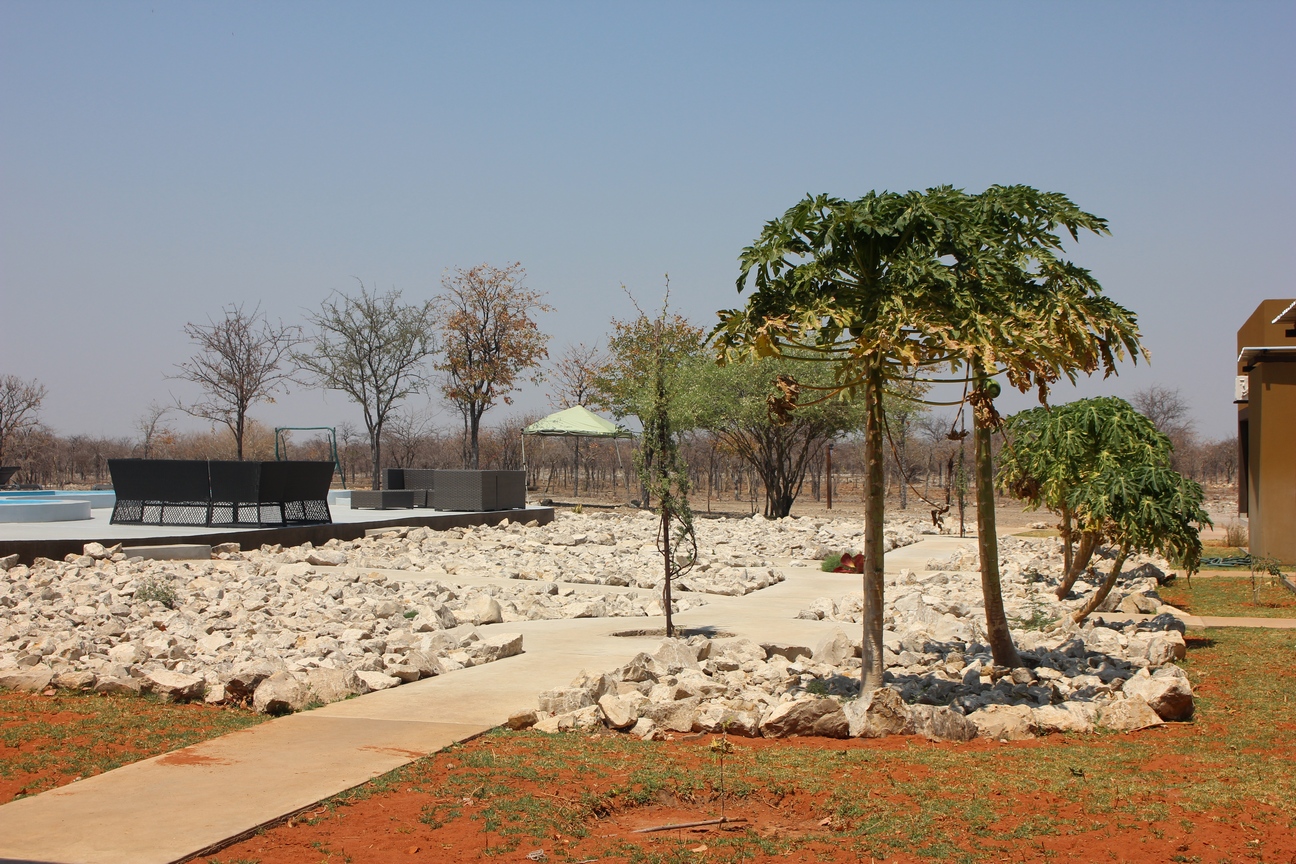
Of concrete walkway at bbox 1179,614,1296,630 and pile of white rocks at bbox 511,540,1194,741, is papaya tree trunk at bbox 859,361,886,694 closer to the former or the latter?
pile of white rocks at bbox 511,540,1194,741

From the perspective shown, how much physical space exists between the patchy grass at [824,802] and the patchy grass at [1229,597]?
6.36 meters

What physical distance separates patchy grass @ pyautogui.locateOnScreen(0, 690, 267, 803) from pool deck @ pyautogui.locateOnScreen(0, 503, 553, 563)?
314 inches

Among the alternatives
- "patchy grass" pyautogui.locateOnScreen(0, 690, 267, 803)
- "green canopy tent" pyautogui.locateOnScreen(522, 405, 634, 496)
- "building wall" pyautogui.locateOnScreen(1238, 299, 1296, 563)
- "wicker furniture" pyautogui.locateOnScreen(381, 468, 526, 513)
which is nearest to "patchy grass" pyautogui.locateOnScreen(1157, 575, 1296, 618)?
"building wall" pyautogui.locateOnScreen(1238, 299, 1296, 563)

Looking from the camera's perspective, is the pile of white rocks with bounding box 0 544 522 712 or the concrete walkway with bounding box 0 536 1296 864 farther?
the pile of white rocks with bounding box 0 544 522 712

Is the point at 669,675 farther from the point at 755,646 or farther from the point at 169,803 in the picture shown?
the point at 169,803

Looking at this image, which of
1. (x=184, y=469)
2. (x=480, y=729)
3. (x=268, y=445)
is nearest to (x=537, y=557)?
(x=184, y=469)

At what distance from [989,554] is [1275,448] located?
11.5m

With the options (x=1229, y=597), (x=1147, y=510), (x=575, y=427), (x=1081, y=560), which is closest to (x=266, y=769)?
(x=1147, y=510)

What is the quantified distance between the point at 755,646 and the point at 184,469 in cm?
1222

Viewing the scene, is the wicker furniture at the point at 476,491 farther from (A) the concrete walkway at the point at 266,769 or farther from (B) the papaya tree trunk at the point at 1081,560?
(A) the concrete walkway at the point at 266,769

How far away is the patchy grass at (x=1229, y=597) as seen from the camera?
12062mm

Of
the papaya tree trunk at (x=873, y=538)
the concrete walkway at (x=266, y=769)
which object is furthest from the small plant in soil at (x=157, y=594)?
the papaya tree trunk at (x=873, y=538)

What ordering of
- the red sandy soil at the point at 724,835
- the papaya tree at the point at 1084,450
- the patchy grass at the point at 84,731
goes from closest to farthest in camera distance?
the red sandy soil at the point at 724,835, the patchy grass at the point at 84,731, the papaya tree at the point at 1084,450

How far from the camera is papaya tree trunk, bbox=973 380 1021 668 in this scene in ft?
25.0
